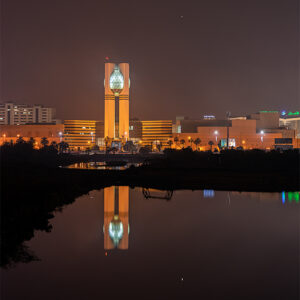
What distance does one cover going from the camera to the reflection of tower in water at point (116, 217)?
27.0 m

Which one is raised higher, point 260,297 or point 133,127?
point 133,127

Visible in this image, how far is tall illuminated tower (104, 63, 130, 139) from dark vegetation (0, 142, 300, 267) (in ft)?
242

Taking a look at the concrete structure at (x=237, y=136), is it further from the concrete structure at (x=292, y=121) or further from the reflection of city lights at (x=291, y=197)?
the reflection of city lights at (x=291, y=197)

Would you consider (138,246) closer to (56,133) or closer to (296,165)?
(296,165)

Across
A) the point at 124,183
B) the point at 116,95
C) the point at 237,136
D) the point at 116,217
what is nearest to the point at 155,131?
the point at 116,95

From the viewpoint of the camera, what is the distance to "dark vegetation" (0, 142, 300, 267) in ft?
91.2

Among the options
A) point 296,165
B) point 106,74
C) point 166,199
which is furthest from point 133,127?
point 166,199

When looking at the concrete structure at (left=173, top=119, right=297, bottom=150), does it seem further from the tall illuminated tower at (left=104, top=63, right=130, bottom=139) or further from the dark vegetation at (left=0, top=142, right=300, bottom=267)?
the dark vegetation at (left=0, top=142, right=300, bottom=267)

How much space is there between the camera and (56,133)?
6093 inches

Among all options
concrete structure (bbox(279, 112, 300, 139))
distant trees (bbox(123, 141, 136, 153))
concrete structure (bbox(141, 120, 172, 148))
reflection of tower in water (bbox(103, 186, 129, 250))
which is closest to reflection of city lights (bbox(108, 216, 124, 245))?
reflection of tower in water (bbox(103, 186, 129, 250))

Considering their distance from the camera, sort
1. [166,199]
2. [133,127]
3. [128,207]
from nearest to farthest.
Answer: [128,207], [166,199], [133,127]

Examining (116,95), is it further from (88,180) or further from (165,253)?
(165,253)

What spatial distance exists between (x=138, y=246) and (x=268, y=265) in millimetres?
6854

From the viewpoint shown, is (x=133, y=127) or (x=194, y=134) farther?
(x=133, y=127)
